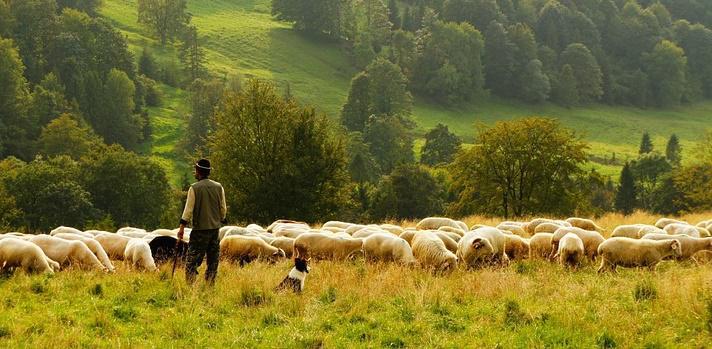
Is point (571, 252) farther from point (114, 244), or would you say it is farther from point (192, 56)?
point (192, 56)

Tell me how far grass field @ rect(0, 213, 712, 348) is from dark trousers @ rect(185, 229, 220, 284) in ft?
0.90

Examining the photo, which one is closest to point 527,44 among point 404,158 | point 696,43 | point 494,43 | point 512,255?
point 494,43

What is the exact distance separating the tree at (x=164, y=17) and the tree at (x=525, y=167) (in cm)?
9987

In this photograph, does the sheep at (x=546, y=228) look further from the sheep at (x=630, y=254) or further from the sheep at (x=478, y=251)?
the sheep at (x=630, y=254)

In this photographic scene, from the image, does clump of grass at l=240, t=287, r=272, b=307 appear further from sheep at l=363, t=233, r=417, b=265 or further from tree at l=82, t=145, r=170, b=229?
tree at l=82, t=145, r=170, b=229

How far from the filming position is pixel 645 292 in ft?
38.9

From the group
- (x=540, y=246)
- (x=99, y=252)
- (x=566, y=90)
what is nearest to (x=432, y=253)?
(x=540, y=246)

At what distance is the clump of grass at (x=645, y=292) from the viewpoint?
38.2ft

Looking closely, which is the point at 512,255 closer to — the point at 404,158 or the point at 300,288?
the point at 300,288

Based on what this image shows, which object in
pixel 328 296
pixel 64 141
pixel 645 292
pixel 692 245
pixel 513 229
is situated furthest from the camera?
pixel 64 141

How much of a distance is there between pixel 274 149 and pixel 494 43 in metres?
122

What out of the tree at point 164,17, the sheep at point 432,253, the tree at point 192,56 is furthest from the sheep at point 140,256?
the tree at point 164,17

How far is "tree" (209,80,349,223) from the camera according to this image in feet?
161

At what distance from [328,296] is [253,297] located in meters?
1.36
